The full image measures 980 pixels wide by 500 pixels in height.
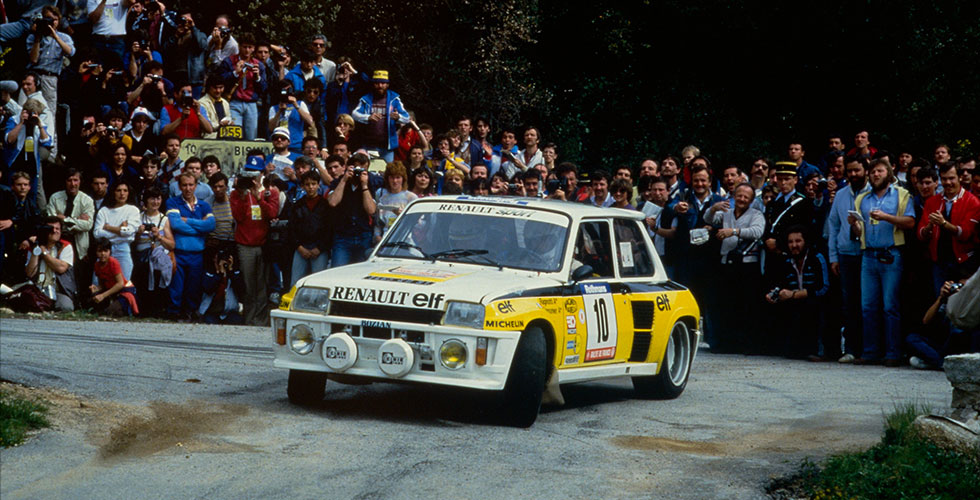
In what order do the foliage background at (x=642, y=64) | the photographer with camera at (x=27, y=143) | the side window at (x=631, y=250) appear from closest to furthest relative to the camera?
1. the side window at (x=631, y=250)
2. the photographer with camera at (x=27, y=143)
3. the foliage background at (x=642, y=64)

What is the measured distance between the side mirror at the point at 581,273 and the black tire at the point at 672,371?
1613 mm

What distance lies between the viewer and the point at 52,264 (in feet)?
59.2

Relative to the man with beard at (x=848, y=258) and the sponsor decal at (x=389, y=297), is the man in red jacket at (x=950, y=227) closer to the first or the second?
the man with beard at (x=848, y=258)

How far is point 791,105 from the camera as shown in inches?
1079

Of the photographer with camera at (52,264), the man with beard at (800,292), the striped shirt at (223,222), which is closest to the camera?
the man with beard at (800,292)

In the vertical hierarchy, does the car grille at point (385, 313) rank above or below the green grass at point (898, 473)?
above

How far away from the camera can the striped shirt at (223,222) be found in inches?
730

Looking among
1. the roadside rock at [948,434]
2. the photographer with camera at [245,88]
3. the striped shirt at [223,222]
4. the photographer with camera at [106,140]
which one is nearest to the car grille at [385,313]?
the roadside rock at [948,434]

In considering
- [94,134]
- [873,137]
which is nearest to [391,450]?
[94,134]

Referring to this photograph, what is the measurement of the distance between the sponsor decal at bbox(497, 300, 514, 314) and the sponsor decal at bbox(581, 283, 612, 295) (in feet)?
3.91

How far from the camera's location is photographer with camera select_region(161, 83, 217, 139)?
20141 mm

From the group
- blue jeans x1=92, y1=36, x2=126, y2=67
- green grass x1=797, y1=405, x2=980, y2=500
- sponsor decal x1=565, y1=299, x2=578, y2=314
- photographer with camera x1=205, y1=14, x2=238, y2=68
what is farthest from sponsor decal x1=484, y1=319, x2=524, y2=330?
blue jeans x1=92, y1=36, x2=126, y2=67

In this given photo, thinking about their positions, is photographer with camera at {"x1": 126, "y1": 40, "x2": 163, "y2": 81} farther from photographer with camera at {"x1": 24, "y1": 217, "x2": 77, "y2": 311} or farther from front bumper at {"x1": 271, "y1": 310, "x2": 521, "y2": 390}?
front bumper at {"x1": 271, "y1": 310, "x2": 521, "y2": 390}

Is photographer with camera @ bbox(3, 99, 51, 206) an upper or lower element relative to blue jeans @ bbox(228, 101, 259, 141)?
lower
